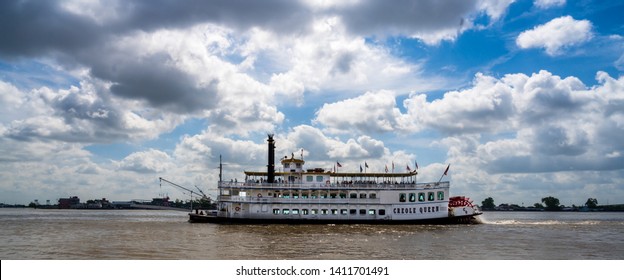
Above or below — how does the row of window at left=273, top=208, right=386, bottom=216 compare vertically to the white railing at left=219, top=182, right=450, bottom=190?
below

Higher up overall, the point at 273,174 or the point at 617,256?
the point at 273,174

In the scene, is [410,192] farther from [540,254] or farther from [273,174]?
[540,254]

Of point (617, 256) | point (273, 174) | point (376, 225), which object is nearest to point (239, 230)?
point (273, 174)

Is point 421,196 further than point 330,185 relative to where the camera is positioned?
Result: Yes

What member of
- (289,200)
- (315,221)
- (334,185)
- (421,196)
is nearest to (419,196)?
(421,196)

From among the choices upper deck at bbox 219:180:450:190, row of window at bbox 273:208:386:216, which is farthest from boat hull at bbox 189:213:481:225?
upper deck at bbox 219:180:450:190

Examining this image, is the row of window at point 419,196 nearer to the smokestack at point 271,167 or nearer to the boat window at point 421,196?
the boat window at point 421,196

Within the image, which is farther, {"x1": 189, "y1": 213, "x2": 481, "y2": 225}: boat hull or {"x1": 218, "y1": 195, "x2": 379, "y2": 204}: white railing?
Answer: {"x1": 218, "y1": 195, "x2": 379, "y2": 204}: white railing

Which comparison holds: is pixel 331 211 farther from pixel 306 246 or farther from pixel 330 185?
pixel 306 246

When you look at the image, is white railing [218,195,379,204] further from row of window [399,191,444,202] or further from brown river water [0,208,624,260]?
brown river water [0,208,624,260]

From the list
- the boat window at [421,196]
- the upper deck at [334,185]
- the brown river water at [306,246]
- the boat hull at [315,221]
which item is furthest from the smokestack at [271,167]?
the boat window at [421,196]

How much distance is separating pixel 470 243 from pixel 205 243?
744 inches

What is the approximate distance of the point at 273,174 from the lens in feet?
181
